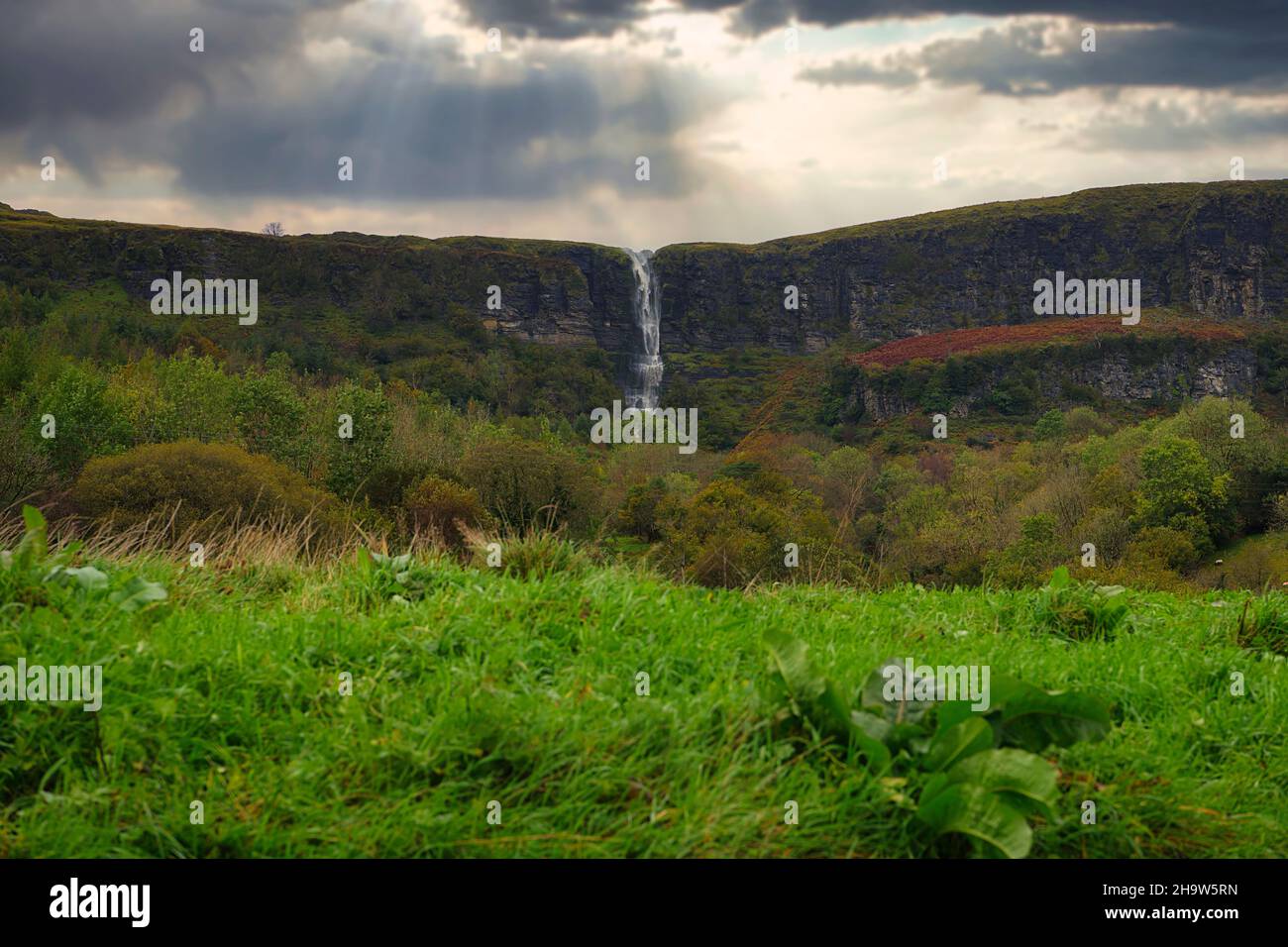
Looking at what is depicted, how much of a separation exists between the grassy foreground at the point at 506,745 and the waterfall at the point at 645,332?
134453 millimetres

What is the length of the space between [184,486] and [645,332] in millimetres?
136765

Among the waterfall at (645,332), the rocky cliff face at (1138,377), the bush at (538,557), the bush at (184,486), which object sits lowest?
the bush at (538,557)

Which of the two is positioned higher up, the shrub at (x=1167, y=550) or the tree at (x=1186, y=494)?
the tree at (x=1186, y=494)

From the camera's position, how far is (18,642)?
12.0 feet

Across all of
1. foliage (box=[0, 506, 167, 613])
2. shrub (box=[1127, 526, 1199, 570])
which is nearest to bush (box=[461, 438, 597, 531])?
shrub (box=[1127, 526, 1199, 570])

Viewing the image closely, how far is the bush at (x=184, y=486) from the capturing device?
89.0 feet

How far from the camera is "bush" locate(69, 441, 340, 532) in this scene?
27.1m

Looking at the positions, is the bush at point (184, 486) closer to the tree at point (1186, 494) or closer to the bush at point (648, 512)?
the bush at point (648, 512)

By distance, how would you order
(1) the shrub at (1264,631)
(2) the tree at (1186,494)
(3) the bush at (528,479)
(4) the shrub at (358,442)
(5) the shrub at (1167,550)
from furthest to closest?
(2) the tree at (1186,494)
(4) the shrub at (358,442)
(5) the shrub at (1167,550)
(3) the bush at (528,479)
(1) the shrub at (1264,631)

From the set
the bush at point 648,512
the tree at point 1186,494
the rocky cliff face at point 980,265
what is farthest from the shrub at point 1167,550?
the rocky cliff face at point 980,265

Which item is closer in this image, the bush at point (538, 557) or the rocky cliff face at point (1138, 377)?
the bush at point (538, 557)

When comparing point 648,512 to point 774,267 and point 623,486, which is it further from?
point 774,267

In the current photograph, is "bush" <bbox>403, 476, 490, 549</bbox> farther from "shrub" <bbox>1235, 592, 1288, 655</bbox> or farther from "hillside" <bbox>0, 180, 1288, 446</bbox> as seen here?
"hillside" <bbox>0, 180, 1288, 446</bbox>
